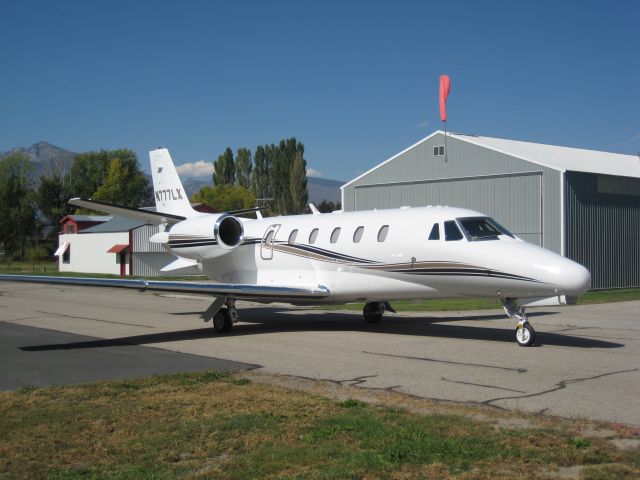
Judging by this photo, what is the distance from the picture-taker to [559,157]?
35906 millimetres

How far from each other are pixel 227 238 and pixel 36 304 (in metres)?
10.9

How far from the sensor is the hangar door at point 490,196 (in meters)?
32.0

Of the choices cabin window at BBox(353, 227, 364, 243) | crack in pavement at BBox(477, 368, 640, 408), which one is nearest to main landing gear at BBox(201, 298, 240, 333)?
cabin window at BBox(353, 227, 364, 243)

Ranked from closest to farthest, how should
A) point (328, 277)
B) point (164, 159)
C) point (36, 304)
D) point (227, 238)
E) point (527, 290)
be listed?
point (527, 290), point (328, 277), point (227, 238), point (164, 159), point (36, 304)

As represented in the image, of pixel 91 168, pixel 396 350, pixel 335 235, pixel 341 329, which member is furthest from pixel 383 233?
pixel 91 168

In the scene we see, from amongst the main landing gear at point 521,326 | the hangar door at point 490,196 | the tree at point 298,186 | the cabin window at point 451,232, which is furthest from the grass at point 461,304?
the tree at point 298,186

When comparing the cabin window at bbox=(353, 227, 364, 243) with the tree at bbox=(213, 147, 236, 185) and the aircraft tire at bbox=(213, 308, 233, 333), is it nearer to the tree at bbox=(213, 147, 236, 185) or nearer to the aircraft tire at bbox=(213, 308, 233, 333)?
the aircraft tire at bbox=(213, 308, 233, 333)

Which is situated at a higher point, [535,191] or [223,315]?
[535,191]

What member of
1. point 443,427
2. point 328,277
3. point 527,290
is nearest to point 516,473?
point 443,427

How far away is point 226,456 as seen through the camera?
6.78 m

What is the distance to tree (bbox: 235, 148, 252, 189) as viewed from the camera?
112688 millimetres

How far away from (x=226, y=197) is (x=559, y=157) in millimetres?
70867

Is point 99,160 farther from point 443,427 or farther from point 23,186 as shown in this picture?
point 443,427

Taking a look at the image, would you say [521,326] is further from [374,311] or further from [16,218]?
[16,218]
